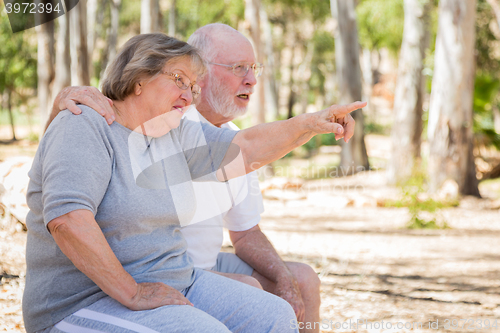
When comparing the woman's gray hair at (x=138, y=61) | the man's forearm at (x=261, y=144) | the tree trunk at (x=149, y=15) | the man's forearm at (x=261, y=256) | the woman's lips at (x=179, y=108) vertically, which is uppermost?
the tree trunk at (x=149, y=15)

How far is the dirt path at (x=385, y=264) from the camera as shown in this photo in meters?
3.27

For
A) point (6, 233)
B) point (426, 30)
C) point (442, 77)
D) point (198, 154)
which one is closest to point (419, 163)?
point (442, 77)

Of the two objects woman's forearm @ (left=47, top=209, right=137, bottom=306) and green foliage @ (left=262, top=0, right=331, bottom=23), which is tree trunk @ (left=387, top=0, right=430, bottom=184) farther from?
green foliage @ (left=262, top=0, right=331, bottom=23)

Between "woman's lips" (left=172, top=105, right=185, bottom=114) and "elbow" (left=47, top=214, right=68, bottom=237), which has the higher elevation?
"woman's lips" (left=172, top=105, right=185, bottom=114)

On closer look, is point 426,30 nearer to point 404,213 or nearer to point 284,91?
point 404,213

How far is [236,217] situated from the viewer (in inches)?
98.0

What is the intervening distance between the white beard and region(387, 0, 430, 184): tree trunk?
23.6 feet

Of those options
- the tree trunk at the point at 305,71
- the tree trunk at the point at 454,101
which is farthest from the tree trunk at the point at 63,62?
the tree trunk at the point at 305,71

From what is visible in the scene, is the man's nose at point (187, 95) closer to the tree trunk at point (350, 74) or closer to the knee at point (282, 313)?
the knee at point (282, 313)

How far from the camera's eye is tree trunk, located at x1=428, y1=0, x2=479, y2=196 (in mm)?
7730

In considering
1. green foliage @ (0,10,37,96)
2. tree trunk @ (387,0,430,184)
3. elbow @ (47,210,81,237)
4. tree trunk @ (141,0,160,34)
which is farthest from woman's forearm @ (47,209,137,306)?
green foliage @ (0,10,37,96)

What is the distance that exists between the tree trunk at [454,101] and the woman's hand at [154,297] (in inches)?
274

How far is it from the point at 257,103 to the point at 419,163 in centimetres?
367

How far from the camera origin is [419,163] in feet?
28.8
